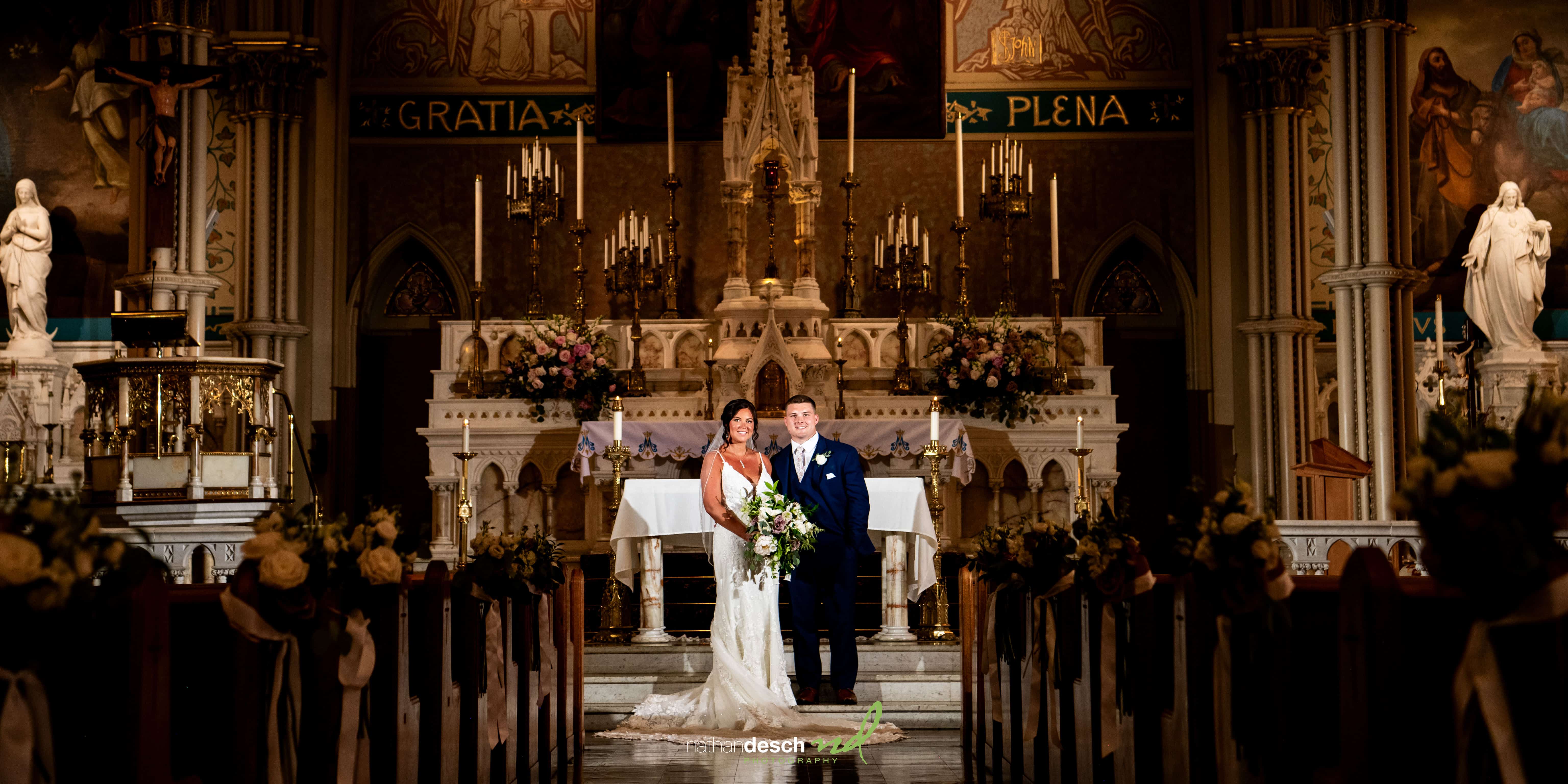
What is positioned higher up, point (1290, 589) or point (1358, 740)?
point (1290, 589)

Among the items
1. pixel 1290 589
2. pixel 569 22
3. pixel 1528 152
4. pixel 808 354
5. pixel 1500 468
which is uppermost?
pixel 569 22

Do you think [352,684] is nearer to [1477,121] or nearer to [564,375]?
[564,375]

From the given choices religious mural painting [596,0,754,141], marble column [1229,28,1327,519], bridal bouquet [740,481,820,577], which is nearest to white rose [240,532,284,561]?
bridal bouquet [740,481,820,577]

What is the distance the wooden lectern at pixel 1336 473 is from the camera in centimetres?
946

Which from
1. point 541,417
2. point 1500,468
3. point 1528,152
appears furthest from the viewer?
point 1528,152

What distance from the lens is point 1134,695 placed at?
4766 millimetres

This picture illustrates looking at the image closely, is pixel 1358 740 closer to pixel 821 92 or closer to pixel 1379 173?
pixel 1379 173

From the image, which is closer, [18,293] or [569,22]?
[18,293]

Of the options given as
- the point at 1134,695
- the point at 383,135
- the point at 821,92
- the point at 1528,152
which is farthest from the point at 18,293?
the point at 1528,152

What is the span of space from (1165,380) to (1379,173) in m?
5.44

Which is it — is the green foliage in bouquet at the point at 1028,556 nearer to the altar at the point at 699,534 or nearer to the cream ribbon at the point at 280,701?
the altar at the point at 699,534

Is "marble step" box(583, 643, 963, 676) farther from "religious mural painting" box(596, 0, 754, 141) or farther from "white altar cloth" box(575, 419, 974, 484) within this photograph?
"religious mural painting" box(596, 0, 754, 141)

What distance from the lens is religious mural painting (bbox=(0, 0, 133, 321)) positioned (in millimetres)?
14531

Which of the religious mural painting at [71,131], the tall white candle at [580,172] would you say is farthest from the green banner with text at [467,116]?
the tall white candle at [580,172]
